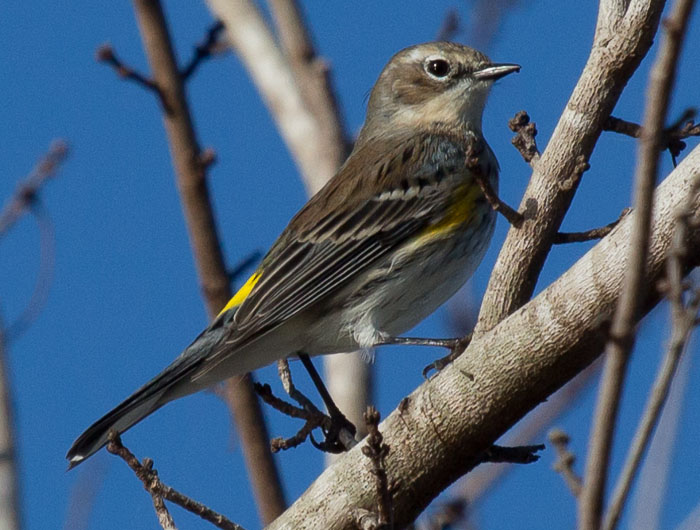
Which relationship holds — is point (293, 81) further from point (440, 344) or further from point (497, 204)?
point (497, 204)

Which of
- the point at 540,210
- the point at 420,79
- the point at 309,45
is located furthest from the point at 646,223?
the point at 309,45

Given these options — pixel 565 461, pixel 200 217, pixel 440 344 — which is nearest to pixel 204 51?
pixel 200 217

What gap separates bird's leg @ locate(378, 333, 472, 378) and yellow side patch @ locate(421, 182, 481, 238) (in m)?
0.70

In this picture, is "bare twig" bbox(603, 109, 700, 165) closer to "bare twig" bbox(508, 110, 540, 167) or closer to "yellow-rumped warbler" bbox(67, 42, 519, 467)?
"bare twig" bbox(508, 110, 540, 167)

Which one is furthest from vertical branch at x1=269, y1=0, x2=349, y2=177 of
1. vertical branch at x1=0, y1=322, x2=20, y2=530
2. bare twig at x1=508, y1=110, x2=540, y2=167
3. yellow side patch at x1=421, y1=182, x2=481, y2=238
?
bare twig at x1=508, y1=110, x2=540, y2=167

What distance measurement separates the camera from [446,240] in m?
6.52

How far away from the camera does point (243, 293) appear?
23.0ft

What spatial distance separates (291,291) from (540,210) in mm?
2022

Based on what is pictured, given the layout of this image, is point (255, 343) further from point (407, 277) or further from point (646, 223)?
point (646, 223)

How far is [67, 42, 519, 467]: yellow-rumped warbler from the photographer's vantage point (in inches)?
244

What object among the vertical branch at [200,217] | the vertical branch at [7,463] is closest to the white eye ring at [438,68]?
the vertical branch at [200,217]

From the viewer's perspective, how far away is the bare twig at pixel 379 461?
3.80 metres

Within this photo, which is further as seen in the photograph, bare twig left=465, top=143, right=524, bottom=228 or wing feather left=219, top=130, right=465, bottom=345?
wing feather left=219, top=130, right=465, bottom=345

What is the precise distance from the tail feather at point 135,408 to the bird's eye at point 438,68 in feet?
9.85
